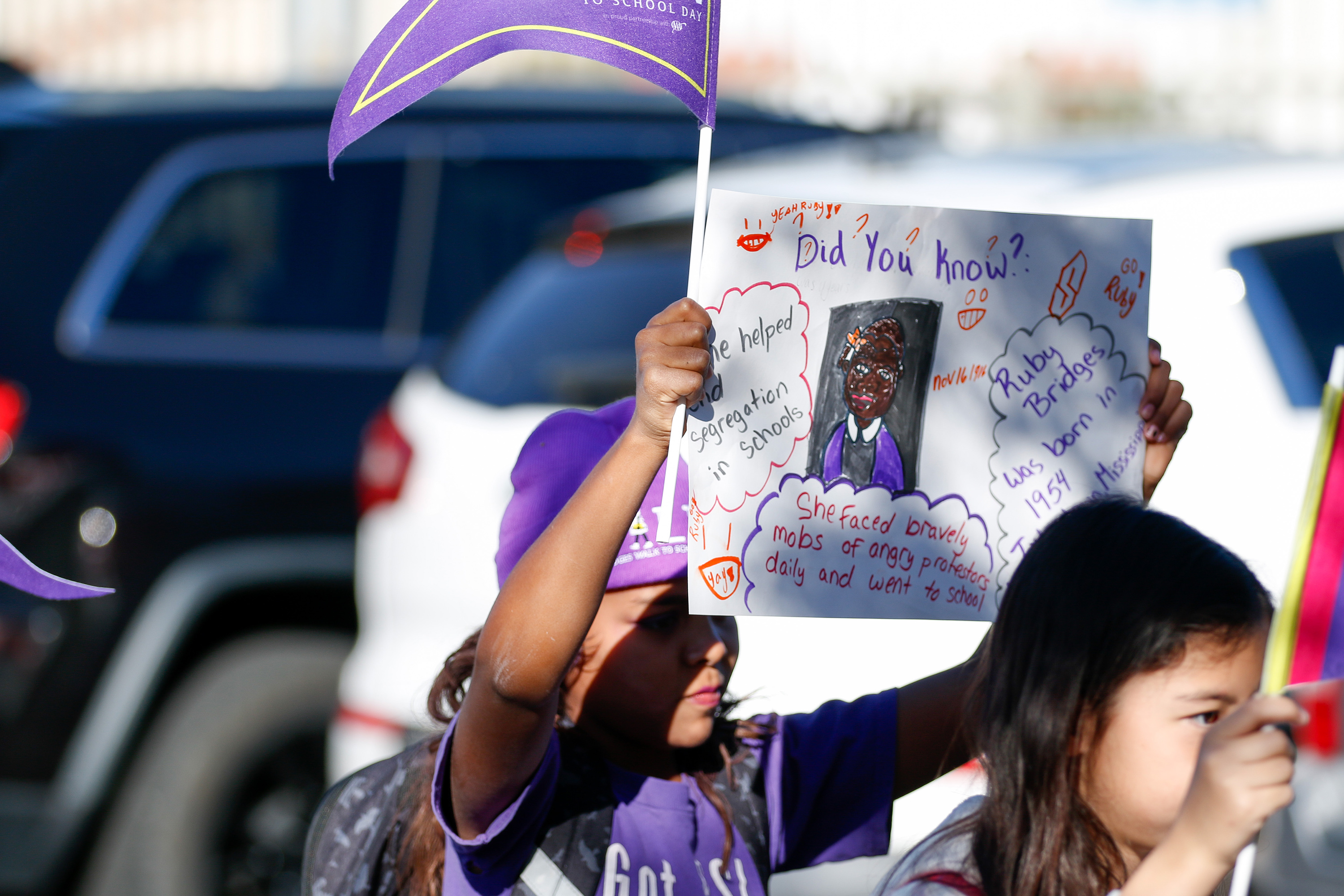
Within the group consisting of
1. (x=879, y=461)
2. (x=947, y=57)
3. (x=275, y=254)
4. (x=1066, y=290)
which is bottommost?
(x=879, y=461)

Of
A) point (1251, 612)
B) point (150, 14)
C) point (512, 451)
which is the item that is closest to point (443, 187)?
point (512, 451)

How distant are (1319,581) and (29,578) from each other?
1.35m

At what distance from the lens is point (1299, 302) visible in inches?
121

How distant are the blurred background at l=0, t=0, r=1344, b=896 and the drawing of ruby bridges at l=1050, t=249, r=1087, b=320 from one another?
1.14 metres

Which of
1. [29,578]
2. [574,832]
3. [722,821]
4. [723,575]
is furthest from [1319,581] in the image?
[29,578]

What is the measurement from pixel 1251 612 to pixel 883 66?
1027 cm

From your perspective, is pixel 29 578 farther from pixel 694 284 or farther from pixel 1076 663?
pixel 1076 663

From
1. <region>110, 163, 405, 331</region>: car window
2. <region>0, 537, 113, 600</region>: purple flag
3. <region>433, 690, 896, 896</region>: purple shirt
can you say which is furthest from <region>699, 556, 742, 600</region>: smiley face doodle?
Answer: <region>110, 163, 405, 331</region>: car window

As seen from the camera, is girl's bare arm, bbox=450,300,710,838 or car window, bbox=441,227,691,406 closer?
girl's bare arm, bbox=450,300,710,838

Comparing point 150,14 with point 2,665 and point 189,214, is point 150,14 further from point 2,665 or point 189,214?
point 2,665

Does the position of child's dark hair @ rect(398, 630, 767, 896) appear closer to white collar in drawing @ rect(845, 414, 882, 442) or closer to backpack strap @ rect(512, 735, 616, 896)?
backpack strap @ rect(512, 735, 616, 896)

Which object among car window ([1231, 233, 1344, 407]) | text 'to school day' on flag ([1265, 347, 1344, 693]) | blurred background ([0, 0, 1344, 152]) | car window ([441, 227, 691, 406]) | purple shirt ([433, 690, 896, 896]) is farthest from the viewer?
blurred background ([0, 0, 1344, 152])

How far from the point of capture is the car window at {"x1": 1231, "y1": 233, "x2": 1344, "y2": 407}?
299cm

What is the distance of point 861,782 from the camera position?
74.4 inches
